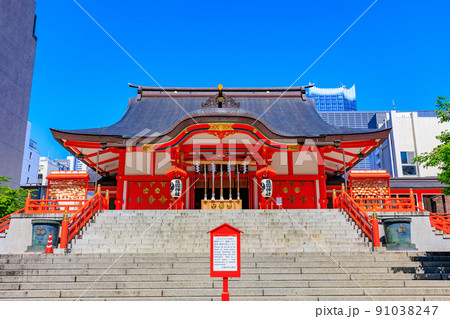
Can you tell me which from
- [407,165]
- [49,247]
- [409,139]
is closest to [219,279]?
[49,247]

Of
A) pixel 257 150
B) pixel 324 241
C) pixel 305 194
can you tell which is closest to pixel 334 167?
pixel 305 194

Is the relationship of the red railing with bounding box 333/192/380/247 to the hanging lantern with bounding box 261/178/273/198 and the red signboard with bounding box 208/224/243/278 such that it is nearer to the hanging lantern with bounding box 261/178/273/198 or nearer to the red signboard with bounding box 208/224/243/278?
the hanging lantern with bounding box 261/178/273/198

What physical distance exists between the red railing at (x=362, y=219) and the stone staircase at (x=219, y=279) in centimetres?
34

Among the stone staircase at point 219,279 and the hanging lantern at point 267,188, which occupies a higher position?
the hanging lantern at point 267,188

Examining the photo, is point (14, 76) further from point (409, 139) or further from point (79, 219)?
point (409, 139)

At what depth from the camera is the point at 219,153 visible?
16.9 meters

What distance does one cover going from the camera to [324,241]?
10695 millimetres

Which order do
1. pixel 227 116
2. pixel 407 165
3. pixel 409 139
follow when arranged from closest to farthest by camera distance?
pixel 227 116, pixel 407 165, pixel 409 139

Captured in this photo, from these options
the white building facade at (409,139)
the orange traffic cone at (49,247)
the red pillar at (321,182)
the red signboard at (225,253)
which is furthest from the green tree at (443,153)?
the white building facade at (409,139)

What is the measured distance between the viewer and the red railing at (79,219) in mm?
10070

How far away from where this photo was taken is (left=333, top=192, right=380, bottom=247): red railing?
1016 centimetres

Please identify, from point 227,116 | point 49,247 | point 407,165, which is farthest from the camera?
point 407,165

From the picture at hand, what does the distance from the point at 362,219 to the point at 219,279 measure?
5.51 meters

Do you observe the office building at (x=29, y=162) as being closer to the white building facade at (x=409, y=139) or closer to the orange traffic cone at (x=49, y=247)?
A: the orange traffic cone at (x=49, y=247)
